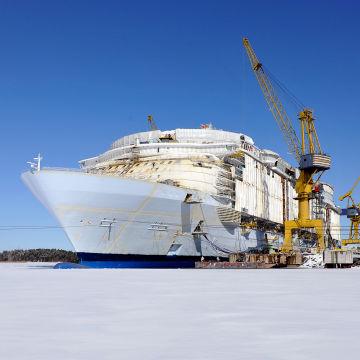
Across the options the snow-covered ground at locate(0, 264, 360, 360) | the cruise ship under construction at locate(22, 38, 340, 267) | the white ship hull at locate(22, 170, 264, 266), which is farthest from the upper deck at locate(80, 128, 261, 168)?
the snow-covered ground at locate(0, 264, 360, 360)

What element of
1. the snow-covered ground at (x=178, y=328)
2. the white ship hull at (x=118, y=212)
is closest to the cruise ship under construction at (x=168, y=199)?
the white ship hull at (x=118, y=212)

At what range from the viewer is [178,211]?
196 ft

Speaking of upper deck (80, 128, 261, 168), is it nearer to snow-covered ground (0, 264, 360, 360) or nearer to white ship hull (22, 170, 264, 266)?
white ship hull (22, 170, 264, 266)

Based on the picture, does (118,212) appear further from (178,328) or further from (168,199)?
(178,328)

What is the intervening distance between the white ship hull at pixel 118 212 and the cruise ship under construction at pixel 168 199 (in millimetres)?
109

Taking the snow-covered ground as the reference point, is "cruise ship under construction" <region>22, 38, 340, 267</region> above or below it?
above

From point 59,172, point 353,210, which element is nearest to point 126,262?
point 59,172

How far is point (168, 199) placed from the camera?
57.7 metres

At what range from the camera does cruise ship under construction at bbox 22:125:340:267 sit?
2104 inches

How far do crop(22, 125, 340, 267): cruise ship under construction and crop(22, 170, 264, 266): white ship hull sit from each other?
109 millimetres

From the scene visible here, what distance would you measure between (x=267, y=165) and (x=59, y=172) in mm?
45330

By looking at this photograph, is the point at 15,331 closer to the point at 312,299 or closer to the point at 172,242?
the point at 312,299

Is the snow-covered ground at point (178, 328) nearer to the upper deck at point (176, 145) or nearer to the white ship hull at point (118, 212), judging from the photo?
the white ship hull at point (118, 212)

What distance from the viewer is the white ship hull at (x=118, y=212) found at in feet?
172
